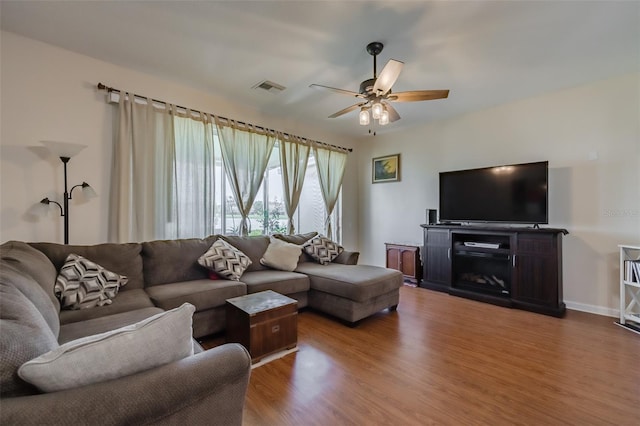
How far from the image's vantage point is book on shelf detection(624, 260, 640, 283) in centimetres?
277

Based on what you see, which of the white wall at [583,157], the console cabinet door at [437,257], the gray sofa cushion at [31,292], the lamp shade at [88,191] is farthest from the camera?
the console cabinet door at [437,257]

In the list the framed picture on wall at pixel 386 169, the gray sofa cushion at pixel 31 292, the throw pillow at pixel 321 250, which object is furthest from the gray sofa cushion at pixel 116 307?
the framed picture on wall at pixel 386 169

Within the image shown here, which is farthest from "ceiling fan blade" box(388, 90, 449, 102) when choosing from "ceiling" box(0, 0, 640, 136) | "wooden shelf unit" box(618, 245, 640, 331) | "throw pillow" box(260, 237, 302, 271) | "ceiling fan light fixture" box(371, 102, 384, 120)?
"wooden shelf unit" box(618, 245, 640, 331)

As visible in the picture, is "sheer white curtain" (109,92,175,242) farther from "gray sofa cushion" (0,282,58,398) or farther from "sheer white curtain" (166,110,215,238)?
"gray sofa cushion" (0,282,58,398)

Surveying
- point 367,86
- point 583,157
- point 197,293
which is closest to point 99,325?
point 197,293

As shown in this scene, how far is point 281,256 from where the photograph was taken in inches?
140

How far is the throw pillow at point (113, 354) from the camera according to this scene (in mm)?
771

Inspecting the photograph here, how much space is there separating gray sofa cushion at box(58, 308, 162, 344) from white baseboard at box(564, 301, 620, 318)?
15.0 feet

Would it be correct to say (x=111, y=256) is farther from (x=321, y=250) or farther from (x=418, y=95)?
(x=418, y=95)

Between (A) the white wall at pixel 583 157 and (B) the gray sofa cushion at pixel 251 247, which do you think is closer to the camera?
(A) the white wall at pixel 583 157

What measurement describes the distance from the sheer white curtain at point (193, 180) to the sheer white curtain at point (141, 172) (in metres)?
0.10

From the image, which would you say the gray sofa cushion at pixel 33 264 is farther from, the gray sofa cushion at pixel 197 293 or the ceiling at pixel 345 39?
the ceiling at pixel 345 39

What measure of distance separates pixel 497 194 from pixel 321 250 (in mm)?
2505

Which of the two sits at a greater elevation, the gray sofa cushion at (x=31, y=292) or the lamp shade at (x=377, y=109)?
the lamp shade at (x=377, y=109)
